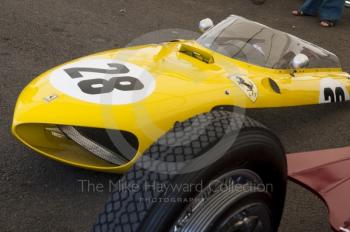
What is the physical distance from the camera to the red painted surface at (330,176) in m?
1.74

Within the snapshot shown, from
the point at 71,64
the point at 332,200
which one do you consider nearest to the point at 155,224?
the point at 332,200

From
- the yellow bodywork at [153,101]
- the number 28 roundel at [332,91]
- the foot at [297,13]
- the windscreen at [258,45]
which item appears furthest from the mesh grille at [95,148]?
the foot at [297,13]

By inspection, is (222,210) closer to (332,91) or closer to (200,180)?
(200,180)

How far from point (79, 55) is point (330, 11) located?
128 inches

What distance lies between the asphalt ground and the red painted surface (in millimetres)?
505

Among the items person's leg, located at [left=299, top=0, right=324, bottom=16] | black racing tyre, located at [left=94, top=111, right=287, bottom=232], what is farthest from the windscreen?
person's leg, located at [left=299, top=0, right=324, bottom=16]

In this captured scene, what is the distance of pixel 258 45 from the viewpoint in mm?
3252

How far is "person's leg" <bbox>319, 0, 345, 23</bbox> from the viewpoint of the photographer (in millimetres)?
5719

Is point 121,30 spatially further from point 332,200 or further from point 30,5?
point 332,200

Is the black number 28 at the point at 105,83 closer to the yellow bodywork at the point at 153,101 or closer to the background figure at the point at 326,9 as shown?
the yellow bodywork at the point at 153,101

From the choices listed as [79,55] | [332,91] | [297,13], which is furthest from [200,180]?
[297,13]

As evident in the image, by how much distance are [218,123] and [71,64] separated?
1.53m

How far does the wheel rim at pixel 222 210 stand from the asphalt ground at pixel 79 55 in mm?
933

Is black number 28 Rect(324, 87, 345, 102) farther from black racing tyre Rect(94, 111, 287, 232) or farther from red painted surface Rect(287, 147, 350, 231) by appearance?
black racing tyre Rect(94, 111, 287, 232)
